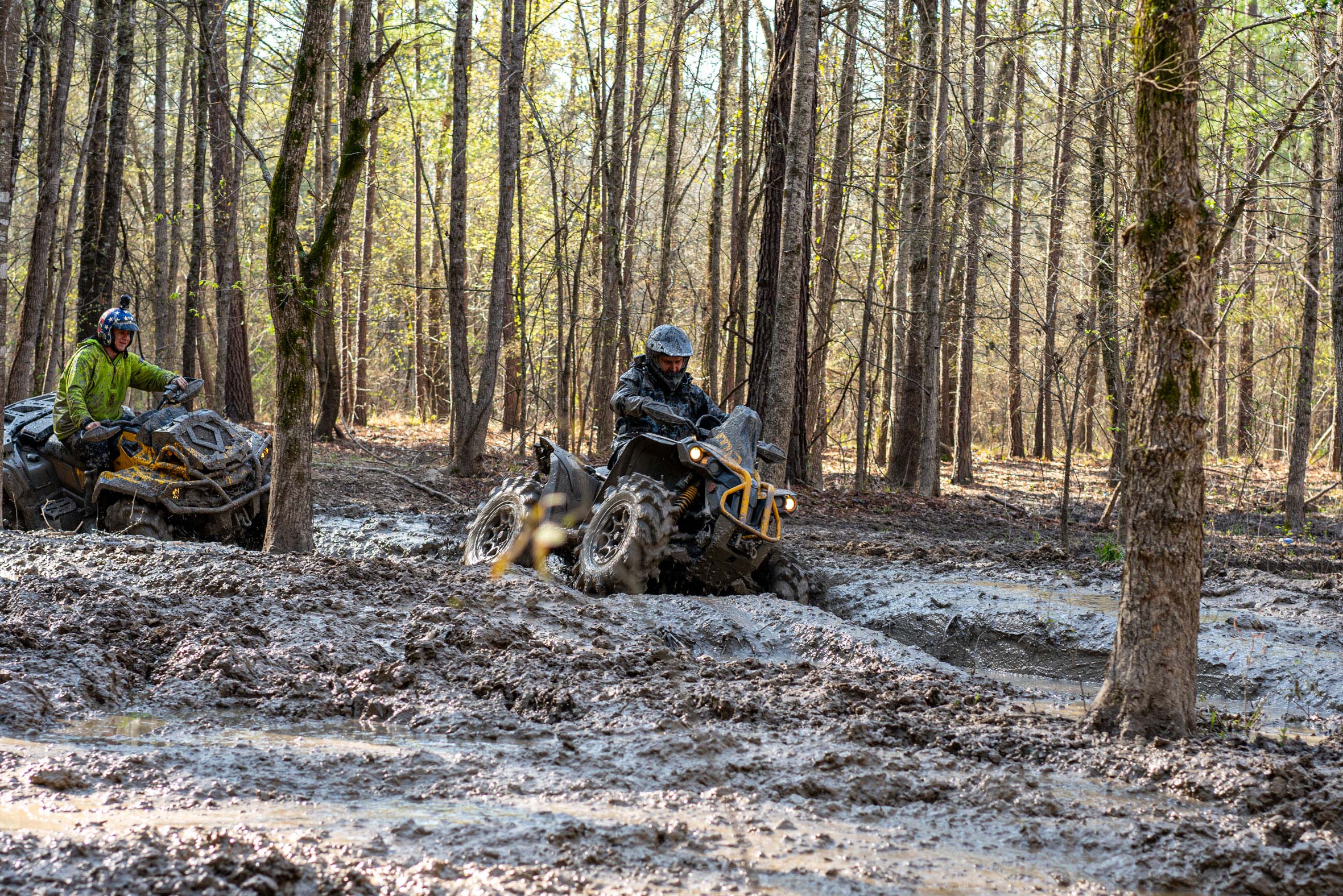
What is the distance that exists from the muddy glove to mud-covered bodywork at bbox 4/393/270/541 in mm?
3956

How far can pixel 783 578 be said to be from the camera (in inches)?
350

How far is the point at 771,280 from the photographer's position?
16203 mm

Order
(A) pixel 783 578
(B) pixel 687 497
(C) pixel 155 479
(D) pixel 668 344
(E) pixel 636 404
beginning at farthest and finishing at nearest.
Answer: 1. (C) pixel 155 479
2. (D) pixel 668 344
3. (A) pixel 783 578
4. (E) pixel 636 404
5. (B) pixel 687 497

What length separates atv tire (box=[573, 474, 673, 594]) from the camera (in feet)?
26.3

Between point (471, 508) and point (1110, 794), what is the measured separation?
9.91 meters

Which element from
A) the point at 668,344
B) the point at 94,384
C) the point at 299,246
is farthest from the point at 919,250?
the point at 94,384

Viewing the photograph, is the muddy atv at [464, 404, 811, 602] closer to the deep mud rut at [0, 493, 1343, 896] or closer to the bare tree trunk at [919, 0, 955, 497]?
Result: the deep mud rut at [0, 493, 1343, 896]

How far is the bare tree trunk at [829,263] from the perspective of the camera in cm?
1638

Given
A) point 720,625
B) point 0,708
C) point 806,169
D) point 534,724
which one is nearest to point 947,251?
point 806,169

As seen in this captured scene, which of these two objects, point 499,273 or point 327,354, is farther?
point 327,354

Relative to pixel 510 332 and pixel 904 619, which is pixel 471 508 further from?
pixel 510 332

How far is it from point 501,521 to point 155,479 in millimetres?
3154

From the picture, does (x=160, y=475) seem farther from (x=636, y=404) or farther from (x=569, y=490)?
(x=636, y=404)

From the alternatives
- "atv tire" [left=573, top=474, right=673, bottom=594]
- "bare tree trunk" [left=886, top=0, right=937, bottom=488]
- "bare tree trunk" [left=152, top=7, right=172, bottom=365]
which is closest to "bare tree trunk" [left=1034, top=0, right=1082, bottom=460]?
"bare tree trunk" [left=886, top=0, right=937, bottom=488]
